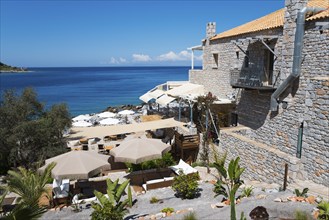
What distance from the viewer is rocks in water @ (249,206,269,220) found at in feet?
26.8

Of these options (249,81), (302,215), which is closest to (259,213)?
(302,215)

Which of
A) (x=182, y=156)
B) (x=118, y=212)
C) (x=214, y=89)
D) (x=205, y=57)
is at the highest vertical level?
(x=205, y=57)

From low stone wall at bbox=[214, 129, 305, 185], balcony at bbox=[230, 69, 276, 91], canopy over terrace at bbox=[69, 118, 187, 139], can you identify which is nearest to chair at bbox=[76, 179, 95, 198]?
canopy over terrace at bbox=[69, 118, 187, 139]

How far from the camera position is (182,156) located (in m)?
17.9

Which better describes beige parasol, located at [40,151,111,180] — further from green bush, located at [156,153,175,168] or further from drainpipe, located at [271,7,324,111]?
drainpipe, located at [271,7,324,111]

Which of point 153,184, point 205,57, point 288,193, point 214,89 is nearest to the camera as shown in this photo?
point 288,193

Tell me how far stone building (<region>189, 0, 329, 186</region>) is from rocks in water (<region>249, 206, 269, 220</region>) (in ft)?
12.2

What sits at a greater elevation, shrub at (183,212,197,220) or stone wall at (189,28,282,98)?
stone wall at (189,28,282,98)

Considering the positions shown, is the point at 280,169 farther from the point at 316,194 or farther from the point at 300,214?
the point at 300,214

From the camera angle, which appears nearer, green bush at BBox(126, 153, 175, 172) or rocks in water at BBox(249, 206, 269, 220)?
rocks in water at BBox(249, 206, 269, 220)

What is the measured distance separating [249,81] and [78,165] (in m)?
11.5


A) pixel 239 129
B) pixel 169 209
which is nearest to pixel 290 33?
pixel 239 129

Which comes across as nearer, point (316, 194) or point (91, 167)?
point (316, 194)

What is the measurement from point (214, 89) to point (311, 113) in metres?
12.2
